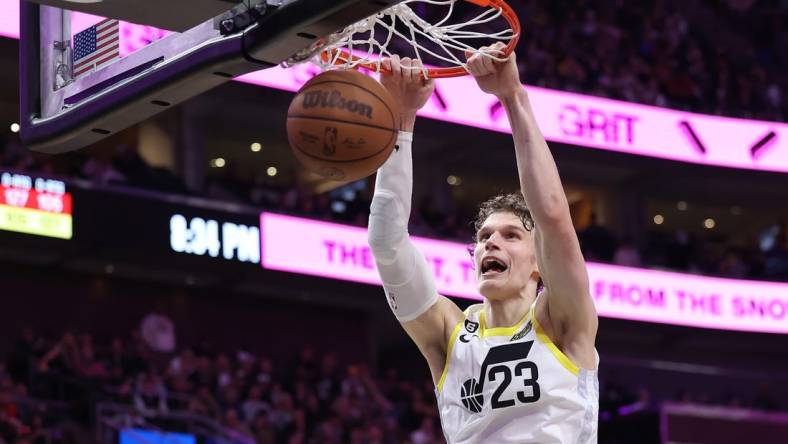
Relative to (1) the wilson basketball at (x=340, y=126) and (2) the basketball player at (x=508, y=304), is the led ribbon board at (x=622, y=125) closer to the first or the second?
(2) the basketball player at (x=508, y=304)

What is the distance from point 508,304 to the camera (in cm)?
493

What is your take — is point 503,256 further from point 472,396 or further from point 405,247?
point 472,396

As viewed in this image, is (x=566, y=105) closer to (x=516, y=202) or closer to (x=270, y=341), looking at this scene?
(x=270, y=341)

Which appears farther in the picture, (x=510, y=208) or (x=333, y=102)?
(x=510, y=208)

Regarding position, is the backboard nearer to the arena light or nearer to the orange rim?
the orange rim

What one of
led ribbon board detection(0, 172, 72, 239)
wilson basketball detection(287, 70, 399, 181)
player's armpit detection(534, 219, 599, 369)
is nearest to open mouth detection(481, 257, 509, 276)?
player's armpit detection(534, 219, 599, 369)

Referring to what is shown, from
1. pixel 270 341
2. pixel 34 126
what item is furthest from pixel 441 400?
pixel 270 341

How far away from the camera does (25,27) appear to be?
5.31 metres

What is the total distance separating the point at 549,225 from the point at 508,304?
50 centimetres

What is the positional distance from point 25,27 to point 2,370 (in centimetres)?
881

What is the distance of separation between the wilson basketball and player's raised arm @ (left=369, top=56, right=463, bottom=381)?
0.23 m

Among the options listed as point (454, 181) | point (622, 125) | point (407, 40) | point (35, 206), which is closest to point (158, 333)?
point (35, 206)

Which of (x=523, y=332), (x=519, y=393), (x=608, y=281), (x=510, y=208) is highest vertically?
(x=608, y=281)

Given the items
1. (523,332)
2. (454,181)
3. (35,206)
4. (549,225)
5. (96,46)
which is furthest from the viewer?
(454,181)
